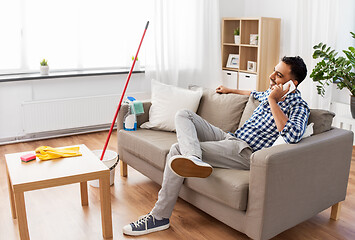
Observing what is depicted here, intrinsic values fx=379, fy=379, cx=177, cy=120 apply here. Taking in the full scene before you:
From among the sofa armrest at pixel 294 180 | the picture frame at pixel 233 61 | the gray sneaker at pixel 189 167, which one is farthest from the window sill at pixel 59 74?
the sofa armrest at pixel 294 180

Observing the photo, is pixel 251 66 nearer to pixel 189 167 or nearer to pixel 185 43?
pixel 185 43

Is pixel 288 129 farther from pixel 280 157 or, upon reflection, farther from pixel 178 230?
pixel 178 230

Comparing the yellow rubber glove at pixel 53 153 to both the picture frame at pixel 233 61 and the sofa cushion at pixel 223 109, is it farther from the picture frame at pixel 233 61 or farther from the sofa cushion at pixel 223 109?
the picture frame at pixel 233 61

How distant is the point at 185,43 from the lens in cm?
468

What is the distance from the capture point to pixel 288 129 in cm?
201

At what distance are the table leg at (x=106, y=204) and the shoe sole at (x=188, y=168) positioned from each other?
38 centimetres

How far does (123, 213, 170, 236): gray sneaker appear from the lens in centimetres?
217

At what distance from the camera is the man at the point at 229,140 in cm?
202

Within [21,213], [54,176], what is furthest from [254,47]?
[21,213]

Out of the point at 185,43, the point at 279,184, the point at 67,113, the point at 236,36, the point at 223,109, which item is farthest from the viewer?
the point at 236,36

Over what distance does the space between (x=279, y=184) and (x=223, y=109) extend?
3.28ft

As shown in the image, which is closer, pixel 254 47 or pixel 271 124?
pixel 271 124


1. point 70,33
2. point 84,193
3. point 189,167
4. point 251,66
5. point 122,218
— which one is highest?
point 70,33

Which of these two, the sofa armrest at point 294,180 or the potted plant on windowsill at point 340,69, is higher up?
the potted plant on windowsill at point 340,69
